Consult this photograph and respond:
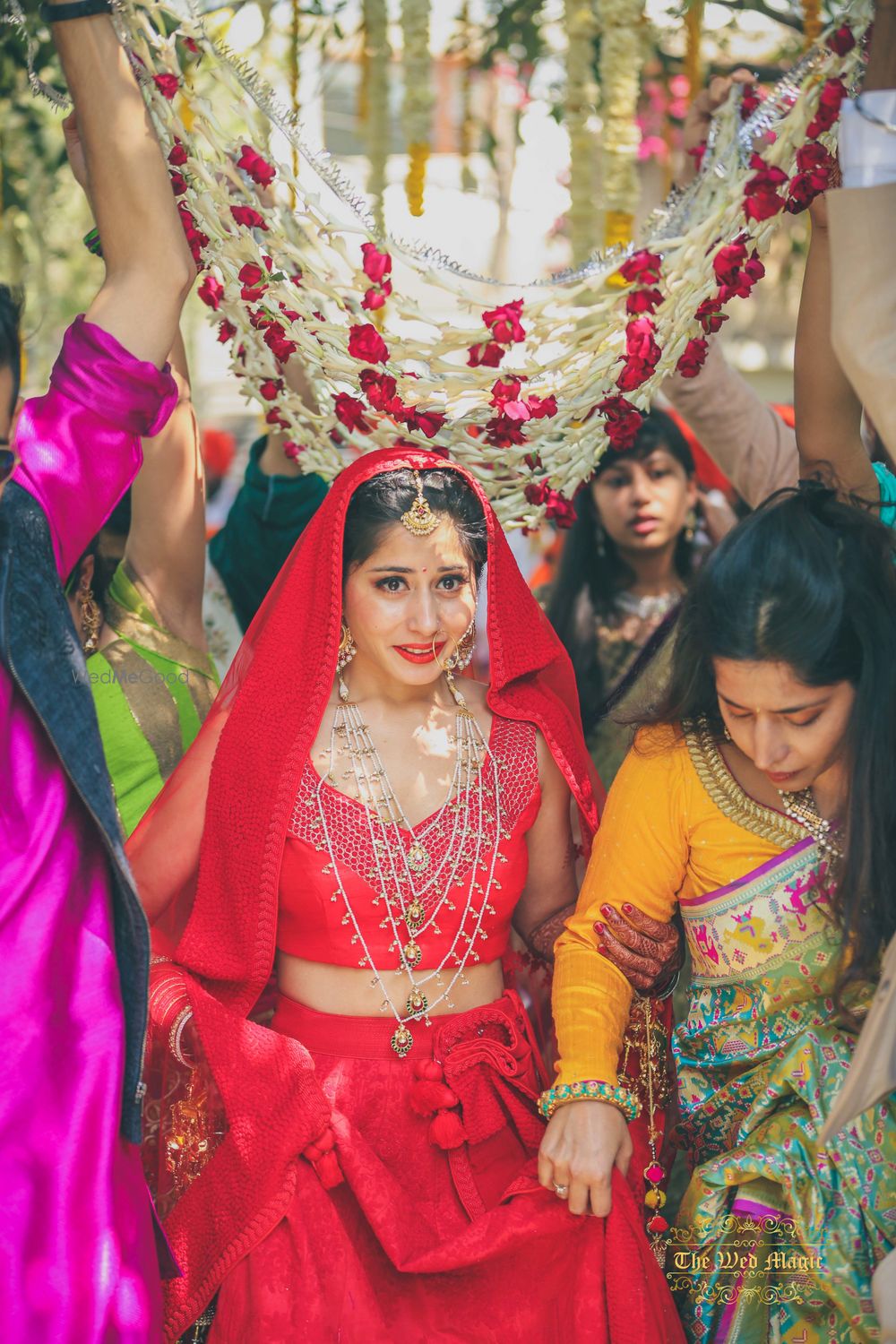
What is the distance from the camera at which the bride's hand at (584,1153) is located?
228 cm

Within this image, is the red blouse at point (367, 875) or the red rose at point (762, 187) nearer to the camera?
the red rose at point (762, 187)

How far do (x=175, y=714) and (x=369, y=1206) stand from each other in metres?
1.19

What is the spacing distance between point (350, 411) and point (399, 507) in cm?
25

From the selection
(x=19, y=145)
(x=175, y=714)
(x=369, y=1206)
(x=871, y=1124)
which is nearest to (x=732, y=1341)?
(x=871, y=1124)

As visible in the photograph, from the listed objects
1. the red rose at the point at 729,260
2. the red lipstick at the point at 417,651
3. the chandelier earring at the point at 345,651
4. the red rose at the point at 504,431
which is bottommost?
the chandelier earring at the point at 345,651

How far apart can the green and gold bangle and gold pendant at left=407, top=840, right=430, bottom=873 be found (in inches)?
19.4

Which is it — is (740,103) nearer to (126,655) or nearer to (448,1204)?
(126,655)

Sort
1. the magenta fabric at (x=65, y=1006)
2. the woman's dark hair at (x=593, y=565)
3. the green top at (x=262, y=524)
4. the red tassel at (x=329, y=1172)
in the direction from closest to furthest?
the magenta fabric at (x=65, y=1006) < the red tassel at (x=329, y=1172) < the green top at (x=262, y=524) < the woman's dark hair at (x=593, y=565)

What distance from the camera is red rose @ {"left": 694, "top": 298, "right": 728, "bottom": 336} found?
262 cm

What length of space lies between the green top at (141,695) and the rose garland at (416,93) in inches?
44.5

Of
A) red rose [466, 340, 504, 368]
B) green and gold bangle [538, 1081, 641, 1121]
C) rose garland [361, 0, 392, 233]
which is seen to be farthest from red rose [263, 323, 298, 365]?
green and gold bangle [538, 1081, 641, 1121]

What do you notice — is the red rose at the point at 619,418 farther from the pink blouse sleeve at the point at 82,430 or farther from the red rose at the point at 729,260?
the pink blouse sleeve at the point at 82,430

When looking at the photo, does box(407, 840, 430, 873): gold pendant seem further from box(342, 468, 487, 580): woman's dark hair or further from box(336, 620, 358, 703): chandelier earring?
box(342, 468, 487, 580): woman's dark hair

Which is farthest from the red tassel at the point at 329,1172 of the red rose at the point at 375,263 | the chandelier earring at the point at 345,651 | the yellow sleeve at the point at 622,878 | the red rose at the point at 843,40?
the red rose at the point at 843,40
